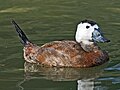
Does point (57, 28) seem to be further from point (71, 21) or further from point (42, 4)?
point (42, 4)

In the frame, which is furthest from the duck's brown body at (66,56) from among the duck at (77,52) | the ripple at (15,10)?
the ripple at (15,10)

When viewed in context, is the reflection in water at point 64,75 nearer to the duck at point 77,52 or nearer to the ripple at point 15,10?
the duck at point 77,52

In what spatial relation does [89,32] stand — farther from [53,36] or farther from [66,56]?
[53,36]

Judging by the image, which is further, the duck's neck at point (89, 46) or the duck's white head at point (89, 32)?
the duck's neck at point (89, 46)

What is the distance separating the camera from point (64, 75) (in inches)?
416

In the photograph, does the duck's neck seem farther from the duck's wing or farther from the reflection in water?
the reflection in water

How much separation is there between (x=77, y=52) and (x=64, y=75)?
718 mm

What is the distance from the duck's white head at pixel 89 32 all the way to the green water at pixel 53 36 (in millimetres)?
541

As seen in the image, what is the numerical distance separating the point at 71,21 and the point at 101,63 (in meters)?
3.51

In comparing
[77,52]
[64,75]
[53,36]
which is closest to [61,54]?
[77,52]

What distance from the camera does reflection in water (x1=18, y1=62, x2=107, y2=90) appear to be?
9992 mm

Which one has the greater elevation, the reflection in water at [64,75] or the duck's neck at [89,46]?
the duck's neck at [89,46]

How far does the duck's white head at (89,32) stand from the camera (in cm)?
1122

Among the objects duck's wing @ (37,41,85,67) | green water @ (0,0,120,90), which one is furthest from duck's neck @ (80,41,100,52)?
green water @ (0,0,120,90)
